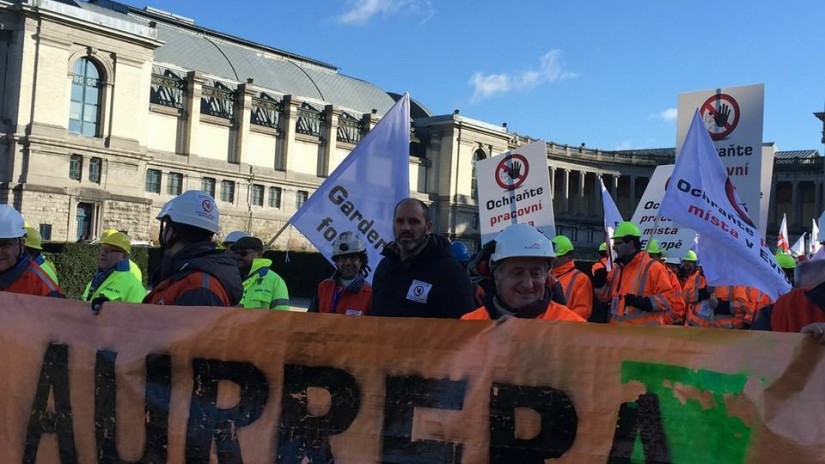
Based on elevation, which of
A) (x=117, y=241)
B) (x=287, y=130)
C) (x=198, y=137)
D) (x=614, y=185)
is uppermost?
(x=287, y=130)

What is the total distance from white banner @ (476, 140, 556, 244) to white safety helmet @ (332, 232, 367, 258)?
3806 mm

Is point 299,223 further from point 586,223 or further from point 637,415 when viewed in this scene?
point 586,223

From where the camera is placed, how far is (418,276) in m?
4.97

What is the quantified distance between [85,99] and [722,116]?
49.6 meters

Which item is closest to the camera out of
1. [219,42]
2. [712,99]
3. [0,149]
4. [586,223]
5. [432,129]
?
[712,99]

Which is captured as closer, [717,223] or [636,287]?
[717,223]

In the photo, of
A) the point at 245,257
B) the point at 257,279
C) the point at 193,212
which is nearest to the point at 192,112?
the point at 257,279

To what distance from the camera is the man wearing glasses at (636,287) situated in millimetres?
7184

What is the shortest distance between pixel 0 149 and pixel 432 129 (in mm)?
39720

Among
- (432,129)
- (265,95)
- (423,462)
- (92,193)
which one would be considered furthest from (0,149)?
(423,462)

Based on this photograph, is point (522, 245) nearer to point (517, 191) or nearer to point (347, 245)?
point (347, 245)

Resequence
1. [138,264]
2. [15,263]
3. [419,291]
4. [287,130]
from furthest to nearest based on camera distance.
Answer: [287,130]
[138,264]
[15,263]
[419,291]

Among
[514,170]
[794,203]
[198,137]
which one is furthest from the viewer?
[794,203]

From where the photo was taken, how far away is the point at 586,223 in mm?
84312
